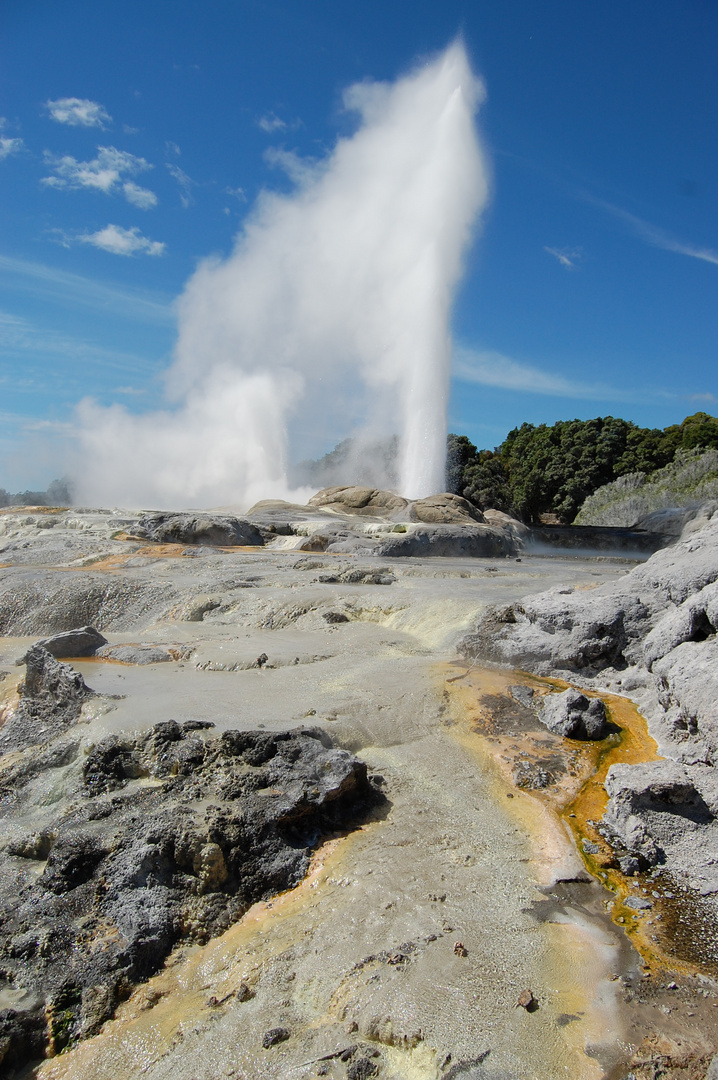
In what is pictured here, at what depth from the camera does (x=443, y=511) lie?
20.4 metres

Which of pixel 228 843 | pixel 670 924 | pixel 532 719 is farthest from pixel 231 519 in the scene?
pixel 670 924

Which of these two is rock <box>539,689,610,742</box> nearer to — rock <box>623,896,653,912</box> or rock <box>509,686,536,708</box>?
rock <box>509,686,536,708</box>

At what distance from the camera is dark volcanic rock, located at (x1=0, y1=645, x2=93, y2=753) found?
18.6ft

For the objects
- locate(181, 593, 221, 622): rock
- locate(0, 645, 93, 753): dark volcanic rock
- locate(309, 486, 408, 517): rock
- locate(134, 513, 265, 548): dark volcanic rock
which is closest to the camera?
locate(0, 645, 93, 753): dark volcanic rock

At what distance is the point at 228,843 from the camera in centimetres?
400

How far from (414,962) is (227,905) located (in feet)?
3.85

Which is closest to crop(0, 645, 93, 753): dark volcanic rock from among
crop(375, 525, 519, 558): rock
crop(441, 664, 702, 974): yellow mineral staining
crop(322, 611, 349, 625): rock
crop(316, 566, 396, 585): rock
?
crop(441, 664, 702, 974): yellow mineral staining

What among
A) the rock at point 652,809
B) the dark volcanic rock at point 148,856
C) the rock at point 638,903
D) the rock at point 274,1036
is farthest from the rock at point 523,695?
the rock at point 274,1036

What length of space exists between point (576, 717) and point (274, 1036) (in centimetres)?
375

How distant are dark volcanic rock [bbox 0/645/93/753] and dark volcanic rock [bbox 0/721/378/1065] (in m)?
0.72

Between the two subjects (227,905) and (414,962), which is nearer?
(414,962)

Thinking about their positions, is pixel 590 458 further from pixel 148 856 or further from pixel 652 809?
pixel 148 856

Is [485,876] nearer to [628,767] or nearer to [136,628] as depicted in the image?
[628,767]

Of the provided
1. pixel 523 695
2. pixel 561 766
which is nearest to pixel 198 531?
pixel 523 695
